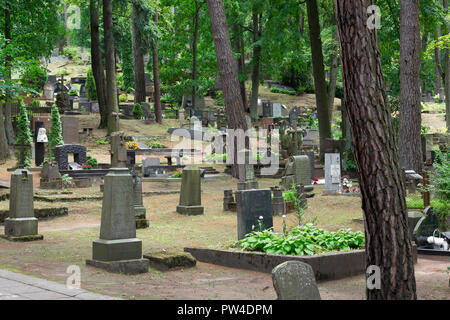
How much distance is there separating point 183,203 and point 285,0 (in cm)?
1373

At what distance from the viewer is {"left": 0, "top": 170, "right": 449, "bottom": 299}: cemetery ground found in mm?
7840

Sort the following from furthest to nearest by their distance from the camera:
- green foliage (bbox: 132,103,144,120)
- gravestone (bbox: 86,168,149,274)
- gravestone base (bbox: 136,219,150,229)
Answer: green foliage (bbox: 132,103,144,120), gravestone base (bbox: 136,219,150,229), gravestone (bbox: 86,168,149,274)

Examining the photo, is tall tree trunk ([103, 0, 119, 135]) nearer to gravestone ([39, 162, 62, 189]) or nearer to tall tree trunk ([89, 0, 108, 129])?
tall tree trunk ([89, 0, 108, 129])

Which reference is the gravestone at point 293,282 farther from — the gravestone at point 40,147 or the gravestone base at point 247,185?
the gravestone at point 40,147

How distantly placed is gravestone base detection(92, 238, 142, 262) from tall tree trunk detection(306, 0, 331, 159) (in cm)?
1690

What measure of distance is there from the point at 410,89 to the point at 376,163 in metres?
13.5

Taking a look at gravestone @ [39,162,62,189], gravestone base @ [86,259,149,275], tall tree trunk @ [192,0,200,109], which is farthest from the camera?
tall tree trunk @ [192,0,200,109]

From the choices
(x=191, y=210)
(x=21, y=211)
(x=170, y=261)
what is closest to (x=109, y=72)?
(x=191, y=210)

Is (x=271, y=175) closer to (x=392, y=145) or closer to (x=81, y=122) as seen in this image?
(x=81, y=122)

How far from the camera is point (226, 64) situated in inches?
818

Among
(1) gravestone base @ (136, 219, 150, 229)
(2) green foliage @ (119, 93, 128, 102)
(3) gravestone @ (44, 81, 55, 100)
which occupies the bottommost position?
(1) gravestone base @ (136, 219, 150, 229)

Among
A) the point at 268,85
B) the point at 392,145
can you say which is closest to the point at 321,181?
the point at 392,145

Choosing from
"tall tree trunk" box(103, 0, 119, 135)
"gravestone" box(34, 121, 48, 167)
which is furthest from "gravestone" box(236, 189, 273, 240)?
"tall tree trunk" box(103, 0, 119, 135)

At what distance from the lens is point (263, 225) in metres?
11.2
